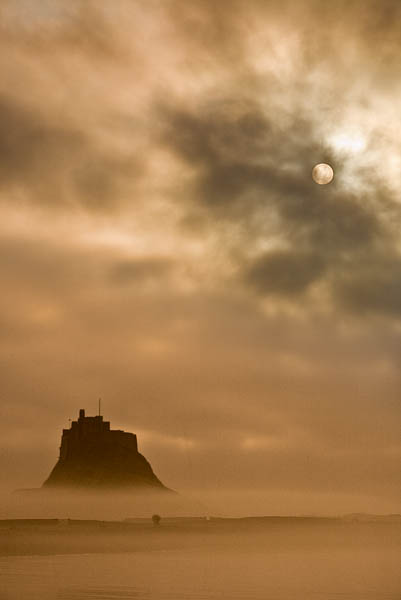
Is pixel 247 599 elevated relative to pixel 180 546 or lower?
lower

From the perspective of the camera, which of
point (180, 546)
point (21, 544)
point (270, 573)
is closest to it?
point (270, 573)

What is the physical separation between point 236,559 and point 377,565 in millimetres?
22833

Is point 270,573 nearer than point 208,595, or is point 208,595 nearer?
point 208,595

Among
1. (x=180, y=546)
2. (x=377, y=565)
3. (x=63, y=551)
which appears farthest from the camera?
(x=180, y=546)

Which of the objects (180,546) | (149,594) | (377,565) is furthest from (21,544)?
(149,594)

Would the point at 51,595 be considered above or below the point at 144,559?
below

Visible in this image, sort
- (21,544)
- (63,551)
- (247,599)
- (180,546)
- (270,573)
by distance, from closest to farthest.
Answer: (247,599), (270,573), (63,551), (21,544), (180,546)

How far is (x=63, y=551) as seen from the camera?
156500 mm

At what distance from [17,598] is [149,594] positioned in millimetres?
12855

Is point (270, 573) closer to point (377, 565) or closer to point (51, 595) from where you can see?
point (377, 565)

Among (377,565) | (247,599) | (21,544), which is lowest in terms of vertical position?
(247,599)

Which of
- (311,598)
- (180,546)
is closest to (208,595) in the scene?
(311,598)

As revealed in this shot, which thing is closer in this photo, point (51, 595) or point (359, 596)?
point (51, 595)

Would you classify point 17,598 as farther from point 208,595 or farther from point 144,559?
point 144,559
